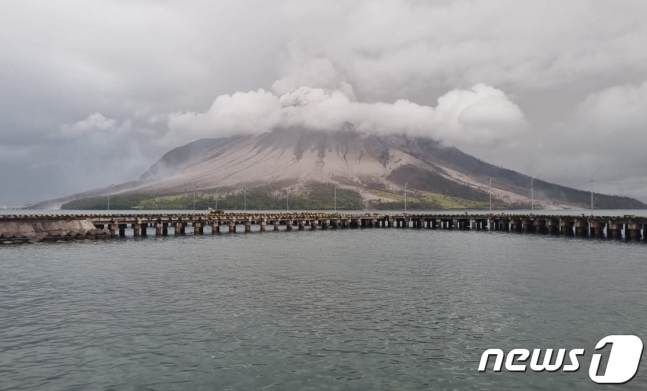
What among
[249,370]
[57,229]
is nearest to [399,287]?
[249,370]

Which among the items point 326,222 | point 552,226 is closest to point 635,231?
point 552,226

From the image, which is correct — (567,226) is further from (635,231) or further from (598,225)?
(635,231)

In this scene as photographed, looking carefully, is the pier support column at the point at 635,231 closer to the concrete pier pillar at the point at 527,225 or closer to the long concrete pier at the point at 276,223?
the long concrete pier at the point at 276,223

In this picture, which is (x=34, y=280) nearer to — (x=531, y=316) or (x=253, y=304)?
(x=253, y=304)

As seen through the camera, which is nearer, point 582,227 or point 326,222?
point 582,227

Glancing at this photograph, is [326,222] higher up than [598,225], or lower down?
higher up

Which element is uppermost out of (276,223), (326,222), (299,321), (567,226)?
(276,223)

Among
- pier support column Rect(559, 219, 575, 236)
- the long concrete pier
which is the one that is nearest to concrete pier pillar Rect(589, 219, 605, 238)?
the long concrete pier

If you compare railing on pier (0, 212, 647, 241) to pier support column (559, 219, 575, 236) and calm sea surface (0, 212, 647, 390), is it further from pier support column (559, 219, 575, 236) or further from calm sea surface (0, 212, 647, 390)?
calm sea surface (0, 212, 647, 390)
